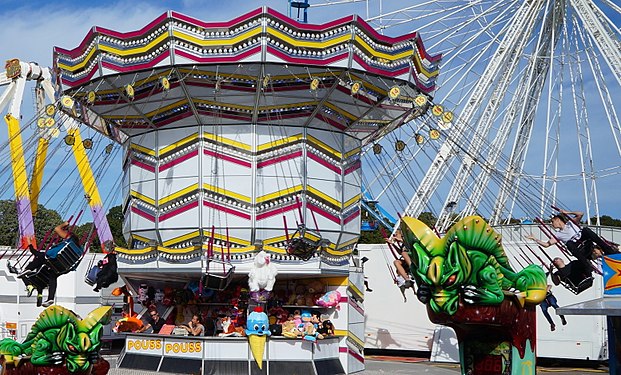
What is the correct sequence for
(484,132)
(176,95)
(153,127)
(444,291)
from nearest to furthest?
1. (444,291)
2. (176,95)
3. (153,127)
4. (484,132)

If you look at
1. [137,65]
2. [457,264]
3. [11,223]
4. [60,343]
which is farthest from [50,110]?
[11,223]

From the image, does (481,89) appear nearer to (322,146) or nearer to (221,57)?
(322,146)

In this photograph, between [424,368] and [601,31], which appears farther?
[601,31]

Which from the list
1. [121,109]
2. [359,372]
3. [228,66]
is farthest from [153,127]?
[359,372]

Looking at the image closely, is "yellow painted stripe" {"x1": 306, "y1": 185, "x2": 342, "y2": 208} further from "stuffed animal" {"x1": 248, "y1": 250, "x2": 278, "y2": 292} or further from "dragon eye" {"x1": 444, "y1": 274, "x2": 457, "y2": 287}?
"dragon eye" {"x1": 444, "y1": 274, "x2": 457, "y2": 287}

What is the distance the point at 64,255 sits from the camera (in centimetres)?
1616

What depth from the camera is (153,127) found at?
18.6 metres

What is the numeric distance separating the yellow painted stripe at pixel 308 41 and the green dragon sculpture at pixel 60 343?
8013mm

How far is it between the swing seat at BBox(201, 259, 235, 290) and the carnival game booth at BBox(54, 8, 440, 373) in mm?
37

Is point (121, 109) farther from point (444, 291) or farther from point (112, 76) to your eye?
point (444, 291)

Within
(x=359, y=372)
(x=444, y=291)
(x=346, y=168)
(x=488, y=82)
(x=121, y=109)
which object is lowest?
(x=359, y=372)

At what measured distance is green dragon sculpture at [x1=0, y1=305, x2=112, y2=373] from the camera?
984 centimetres

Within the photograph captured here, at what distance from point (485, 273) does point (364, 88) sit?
8885 millimetres

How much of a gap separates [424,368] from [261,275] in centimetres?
642
